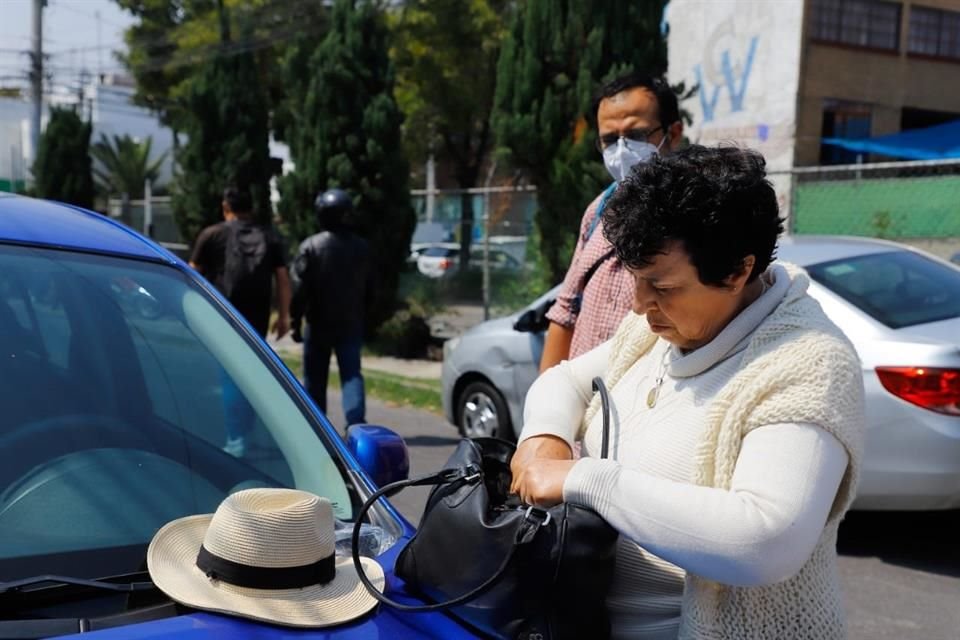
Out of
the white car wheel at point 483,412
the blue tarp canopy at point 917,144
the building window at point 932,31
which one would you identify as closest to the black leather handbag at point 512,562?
the white car wheel at point 483,412

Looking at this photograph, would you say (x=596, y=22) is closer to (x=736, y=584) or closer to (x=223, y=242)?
(x=223, y=242)

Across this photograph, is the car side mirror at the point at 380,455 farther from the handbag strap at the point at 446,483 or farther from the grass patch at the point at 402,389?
the grass patch at the point at 402,389

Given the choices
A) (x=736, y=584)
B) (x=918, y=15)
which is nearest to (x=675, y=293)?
(x=736, y=584)

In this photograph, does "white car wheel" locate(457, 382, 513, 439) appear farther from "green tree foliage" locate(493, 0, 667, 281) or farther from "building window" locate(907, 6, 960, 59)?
"building window" locate(907, 6, 960, 59)

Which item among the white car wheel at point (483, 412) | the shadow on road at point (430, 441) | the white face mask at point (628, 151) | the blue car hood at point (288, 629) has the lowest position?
the shadow on road at point (430, 441)

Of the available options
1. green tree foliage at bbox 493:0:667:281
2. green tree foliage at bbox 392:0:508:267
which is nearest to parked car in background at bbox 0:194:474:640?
green tree foliage at bbox 493:0:667:281

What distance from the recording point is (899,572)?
5.01m

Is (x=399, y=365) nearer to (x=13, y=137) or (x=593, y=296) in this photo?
(x=593, y=296)

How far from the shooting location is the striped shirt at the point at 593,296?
3.10 m

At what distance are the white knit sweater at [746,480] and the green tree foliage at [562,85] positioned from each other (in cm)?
934

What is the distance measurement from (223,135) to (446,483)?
18489 millimetres

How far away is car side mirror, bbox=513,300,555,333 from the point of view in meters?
6.26

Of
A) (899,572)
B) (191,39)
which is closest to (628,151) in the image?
(899,572)

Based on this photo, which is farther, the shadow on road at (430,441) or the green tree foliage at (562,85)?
the green tree foliage at (562,85)
